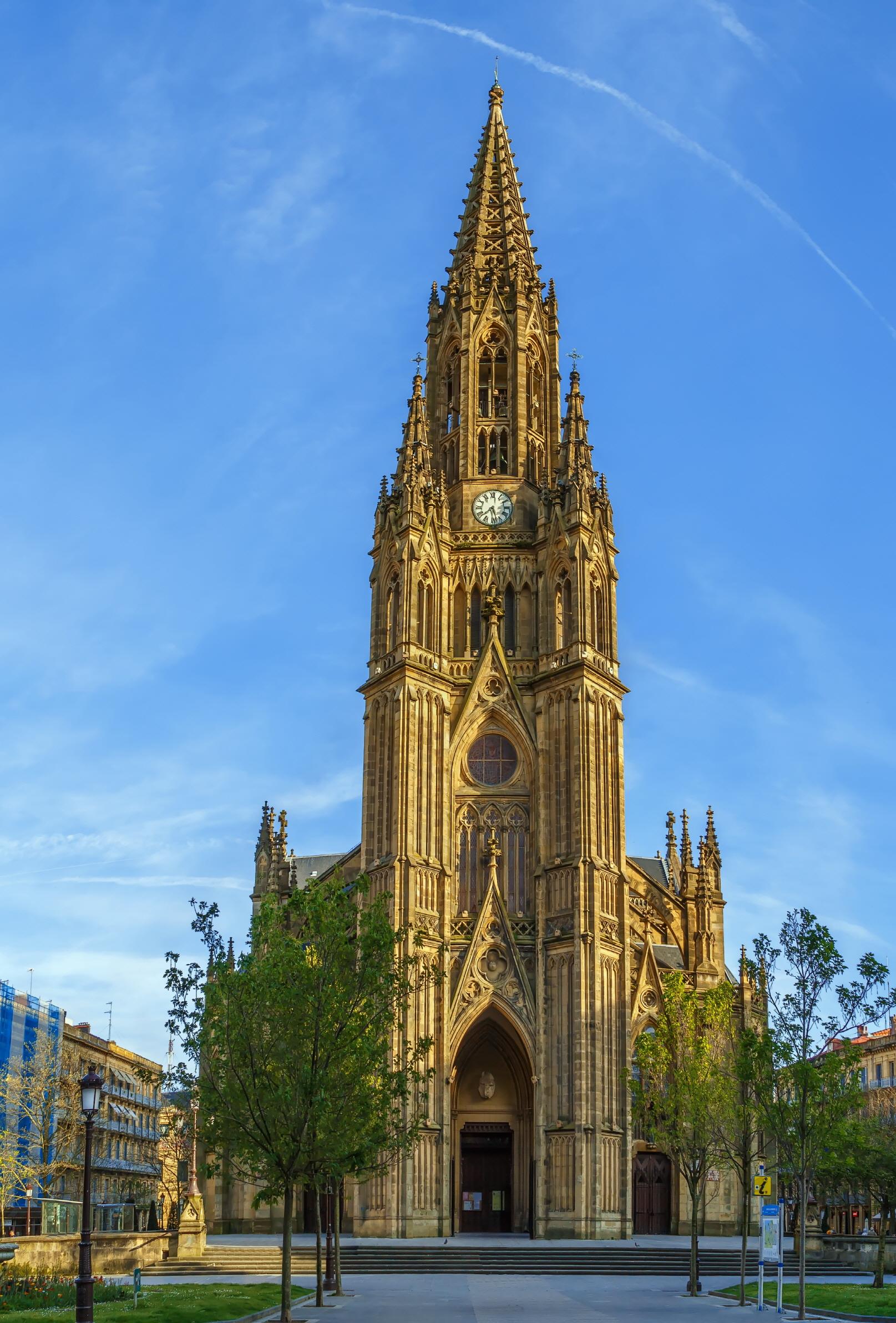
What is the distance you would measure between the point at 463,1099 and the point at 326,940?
103ft

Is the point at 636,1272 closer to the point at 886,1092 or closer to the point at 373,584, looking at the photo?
the point at 373,584

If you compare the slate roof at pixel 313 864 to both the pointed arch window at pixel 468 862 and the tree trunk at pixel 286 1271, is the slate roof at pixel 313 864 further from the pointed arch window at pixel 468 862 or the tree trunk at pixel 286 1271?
the tree trunk at pixel 286 1271

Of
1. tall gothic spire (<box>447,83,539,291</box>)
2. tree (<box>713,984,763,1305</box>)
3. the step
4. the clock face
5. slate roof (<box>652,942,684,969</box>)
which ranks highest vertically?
tall gothic spire (<box>447,83,539,291</box>)

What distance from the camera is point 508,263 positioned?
72.9m

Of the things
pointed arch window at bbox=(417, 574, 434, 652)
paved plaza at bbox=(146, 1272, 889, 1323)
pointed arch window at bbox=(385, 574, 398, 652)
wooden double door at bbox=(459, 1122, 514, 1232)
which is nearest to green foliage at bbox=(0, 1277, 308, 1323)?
paved plaza at bbox=(146, 1272, 889, 1323)

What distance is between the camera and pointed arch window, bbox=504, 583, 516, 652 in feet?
208

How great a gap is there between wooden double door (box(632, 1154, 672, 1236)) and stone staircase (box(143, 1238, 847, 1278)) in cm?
1159

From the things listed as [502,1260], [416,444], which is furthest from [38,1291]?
[416,444]

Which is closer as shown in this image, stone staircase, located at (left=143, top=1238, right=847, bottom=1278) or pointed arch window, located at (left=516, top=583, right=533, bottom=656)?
stone staircase, located at (left=143, top=1238, right=847, bottom=1278)

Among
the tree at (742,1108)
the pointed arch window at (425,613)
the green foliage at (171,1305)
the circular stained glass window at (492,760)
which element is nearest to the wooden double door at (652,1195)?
the tree at (742,1108)

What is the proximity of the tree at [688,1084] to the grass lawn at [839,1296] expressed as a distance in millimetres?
1772

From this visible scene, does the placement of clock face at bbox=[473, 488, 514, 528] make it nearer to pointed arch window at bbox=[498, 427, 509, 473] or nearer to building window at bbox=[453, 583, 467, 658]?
pointed arch window at bbox=[498, 427, 509, 473]

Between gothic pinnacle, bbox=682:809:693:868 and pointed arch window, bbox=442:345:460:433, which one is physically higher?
pointed arch window, bbox=442:345:460:433

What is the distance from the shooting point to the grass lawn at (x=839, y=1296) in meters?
28.1
